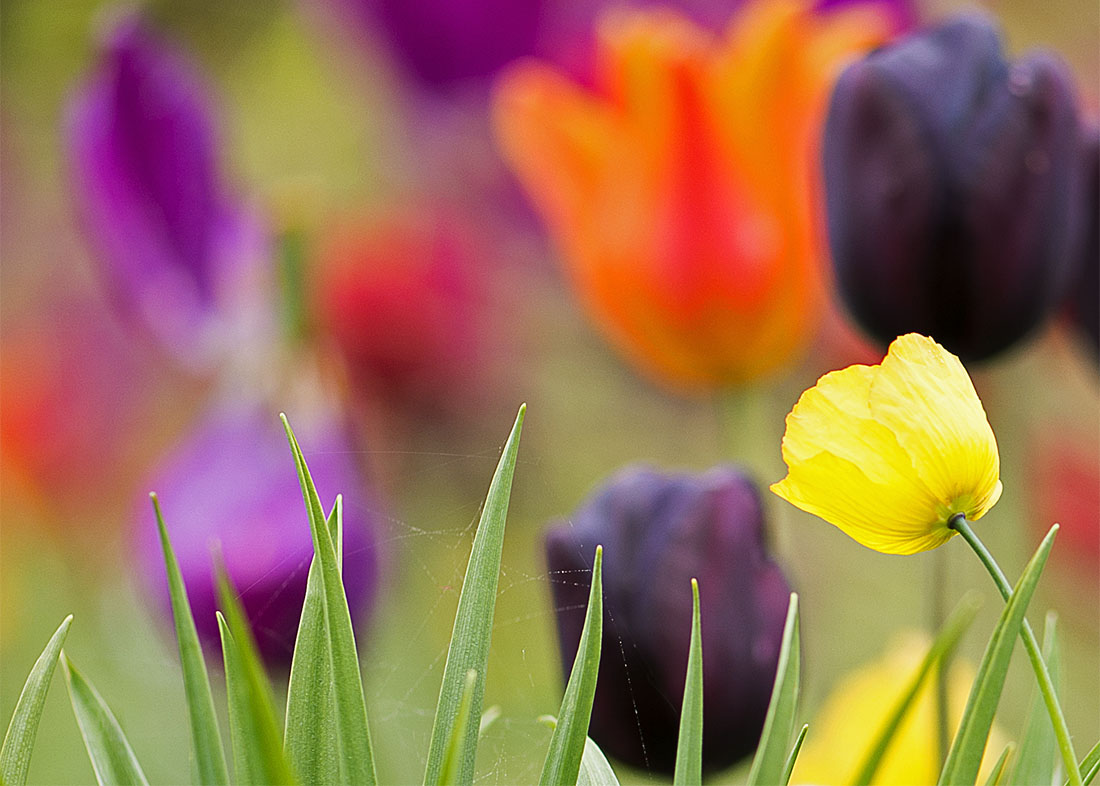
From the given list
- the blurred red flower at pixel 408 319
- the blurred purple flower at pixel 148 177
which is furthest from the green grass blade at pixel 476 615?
the blurred red flower at pixel 408 319

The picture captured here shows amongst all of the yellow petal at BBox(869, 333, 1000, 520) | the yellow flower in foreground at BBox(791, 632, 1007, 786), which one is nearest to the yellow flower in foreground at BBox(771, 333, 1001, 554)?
the yellow petal at BBox(869, 333, 1000, 520)

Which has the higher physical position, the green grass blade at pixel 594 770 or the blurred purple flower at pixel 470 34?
the blurred purple flower at pixel 470 34

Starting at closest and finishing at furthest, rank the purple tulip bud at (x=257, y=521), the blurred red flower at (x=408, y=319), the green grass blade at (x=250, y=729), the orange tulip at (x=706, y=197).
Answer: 1. the green grass blade at (x=250, y=729)
2. the purple tulip bud at (x=257, y=521)
3. the orange tulip at (x=706, y=197)
4. the blurred red flower at (x=408, y=319)

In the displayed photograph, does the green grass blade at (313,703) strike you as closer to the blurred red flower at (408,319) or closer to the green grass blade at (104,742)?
the green grass blade at (104,742)

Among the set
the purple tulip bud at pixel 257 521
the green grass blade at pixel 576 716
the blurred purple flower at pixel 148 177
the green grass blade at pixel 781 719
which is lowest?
the purple tulip bud at pixel 257 521

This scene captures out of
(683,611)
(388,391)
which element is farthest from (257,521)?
(388,391)

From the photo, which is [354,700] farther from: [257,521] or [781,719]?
[257,521]
